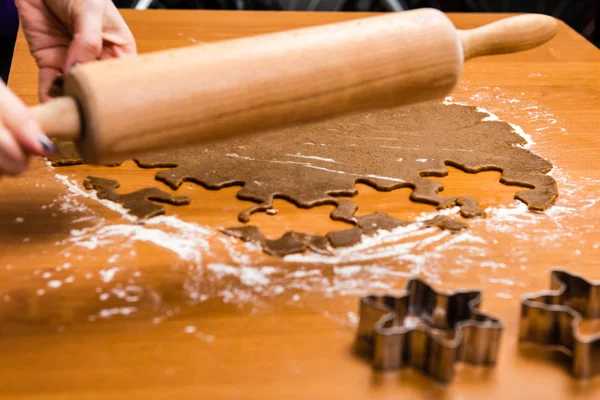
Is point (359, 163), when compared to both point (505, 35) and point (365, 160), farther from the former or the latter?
point (505, 35)

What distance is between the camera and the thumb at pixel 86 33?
1.08m

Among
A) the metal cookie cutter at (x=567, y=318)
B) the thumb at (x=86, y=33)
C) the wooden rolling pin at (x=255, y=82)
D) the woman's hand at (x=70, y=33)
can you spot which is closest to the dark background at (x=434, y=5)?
the woman's hand at (x=70, y=33)

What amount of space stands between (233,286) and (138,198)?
0.27 metres

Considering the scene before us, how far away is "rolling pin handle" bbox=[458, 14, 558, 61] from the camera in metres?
1.07

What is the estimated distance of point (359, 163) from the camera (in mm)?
1201

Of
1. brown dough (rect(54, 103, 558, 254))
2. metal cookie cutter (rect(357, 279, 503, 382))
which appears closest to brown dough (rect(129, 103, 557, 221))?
brown dough (rect(54, 103, 558, 254))

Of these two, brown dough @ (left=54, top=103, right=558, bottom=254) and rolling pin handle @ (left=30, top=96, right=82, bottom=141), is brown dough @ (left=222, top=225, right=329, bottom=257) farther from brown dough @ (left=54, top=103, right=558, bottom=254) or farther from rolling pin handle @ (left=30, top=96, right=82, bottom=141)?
rolling pin handle @ (left=30, top=96, right=82, bottom=141)

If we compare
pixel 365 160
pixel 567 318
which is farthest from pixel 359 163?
pixel 567 318

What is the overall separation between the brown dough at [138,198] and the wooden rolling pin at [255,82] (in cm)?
18

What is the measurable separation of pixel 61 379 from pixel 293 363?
0.75ft

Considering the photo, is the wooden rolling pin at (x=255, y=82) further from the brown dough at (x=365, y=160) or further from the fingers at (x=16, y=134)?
the brown dough at (x=365, y=160)

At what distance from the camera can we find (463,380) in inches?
29.3

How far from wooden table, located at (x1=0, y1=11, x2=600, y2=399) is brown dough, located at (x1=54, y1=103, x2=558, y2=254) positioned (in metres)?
0.02

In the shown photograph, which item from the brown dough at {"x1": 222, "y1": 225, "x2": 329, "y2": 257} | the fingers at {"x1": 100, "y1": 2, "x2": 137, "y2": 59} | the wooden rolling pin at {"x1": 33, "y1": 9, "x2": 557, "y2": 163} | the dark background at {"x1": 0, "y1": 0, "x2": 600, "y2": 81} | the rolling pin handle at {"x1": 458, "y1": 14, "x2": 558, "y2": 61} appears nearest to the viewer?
the wooden rolling pin at {"x1": 33, "y1": 9, "x2": 557, "y2": 163}
